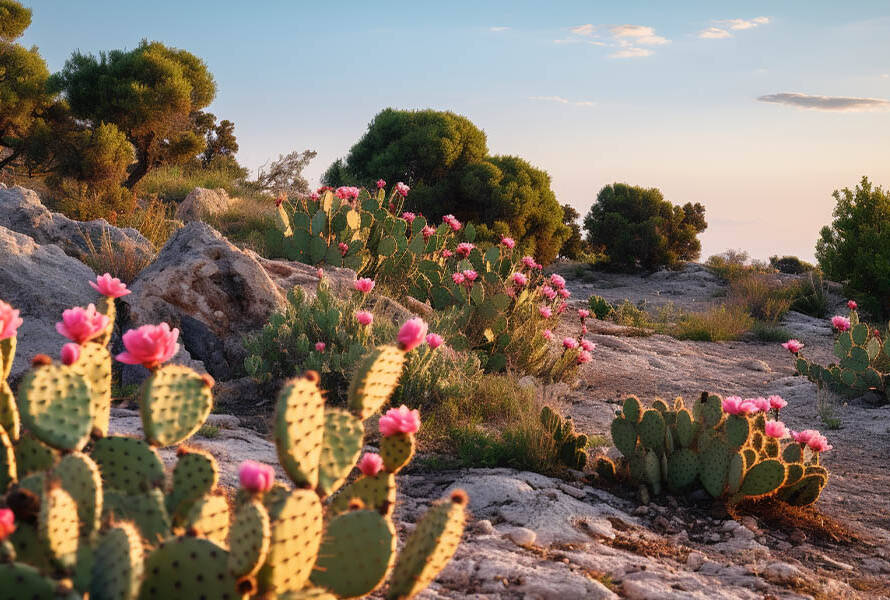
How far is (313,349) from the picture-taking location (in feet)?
19.2

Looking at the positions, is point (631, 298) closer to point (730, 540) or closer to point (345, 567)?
point (730, 540)

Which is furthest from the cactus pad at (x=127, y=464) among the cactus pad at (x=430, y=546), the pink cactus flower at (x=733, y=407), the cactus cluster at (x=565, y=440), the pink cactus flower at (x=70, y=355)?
the pink cactus flower at (x=733, y=407)

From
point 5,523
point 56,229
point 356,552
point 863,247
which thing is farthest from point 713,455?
point 863,247

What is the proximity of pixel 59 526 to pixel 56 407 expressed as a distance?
0.51 metres

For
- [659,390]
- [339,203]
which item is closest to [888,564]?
[659,390]

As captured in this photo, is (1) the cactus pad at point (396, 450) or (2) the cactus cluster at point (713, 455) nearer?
(1) the cactus pad at point (396, 450)

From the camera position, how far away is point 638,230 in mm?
19266

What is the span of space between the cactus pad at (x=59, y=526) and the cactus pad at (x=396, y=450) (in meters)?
0.90

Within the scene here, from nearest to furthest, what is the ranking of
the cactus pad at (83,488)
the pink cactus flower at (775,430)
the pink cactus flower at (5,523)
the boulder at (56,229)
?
the pink cactus flower at (5,523)
the cactus pad at (83,488)
the pink cactus flower at (775,430)
the boulder at (56,229)

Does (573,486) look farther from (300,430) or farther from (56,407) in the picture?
(56,407)

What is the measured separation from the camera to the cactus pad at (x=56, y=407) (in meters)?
1.91

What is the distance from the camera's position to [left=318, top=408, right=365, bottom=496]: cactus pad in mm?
2100

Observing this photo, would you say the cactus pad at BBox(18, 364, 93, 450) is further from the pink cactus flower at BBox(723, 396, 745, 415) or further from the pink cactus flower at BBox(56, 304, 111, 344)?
the pink cactus flower at BBox(723, 396, 745, 415)

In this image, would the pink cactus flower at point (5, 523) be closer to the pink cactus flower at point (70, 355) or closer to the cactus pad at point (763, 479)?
the pink cactus flower at point (70, 355)
